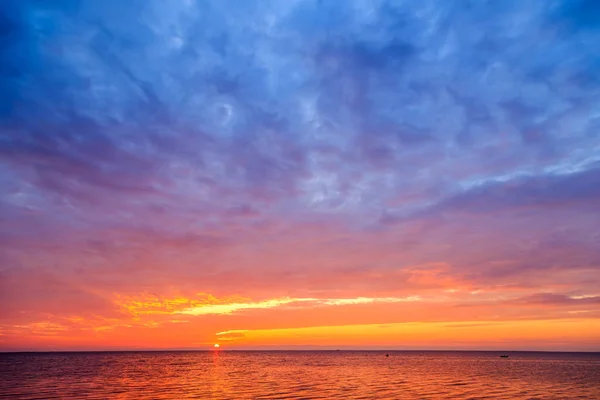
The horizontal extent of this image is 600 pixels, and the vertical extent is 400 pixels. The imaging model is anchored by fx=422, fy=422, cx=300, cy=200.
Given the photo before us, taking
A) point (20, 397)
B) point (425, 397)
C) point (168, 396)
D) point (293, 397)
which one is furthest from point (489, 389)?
point (20, 397)

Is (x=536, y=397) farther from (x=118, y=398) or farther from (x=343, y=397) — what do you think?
(x=118, y=398)

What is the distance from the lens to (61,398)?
5559 centimetres

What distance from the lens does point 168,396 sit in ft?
186

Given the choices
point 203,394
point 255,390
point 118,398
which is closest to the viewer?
point 118,398

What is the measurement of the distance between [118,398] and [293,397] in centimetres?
2280

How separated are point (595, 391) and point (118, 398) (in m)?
71.2

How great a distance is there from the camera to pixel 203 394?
59125 millimetres

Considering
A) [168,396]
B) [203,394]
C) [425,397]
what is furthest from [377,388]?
[168,396]

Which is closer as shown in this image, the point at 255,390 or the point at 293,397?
the point at 293,397

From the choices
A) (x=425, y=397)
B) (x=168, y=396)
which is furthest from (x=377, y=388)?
(x=168, y=396)

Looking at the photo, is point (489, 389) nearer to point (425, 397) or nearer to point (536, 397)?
point (536, 397)

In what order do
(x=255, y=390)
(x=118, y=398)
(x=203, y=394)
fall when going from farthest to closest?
(x=255, y=390)
(x=203, y=394)
(x=118, y=398)

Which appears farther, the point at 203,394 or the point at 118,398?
the point at 203,394

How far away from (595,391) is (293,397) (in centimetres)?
4873
